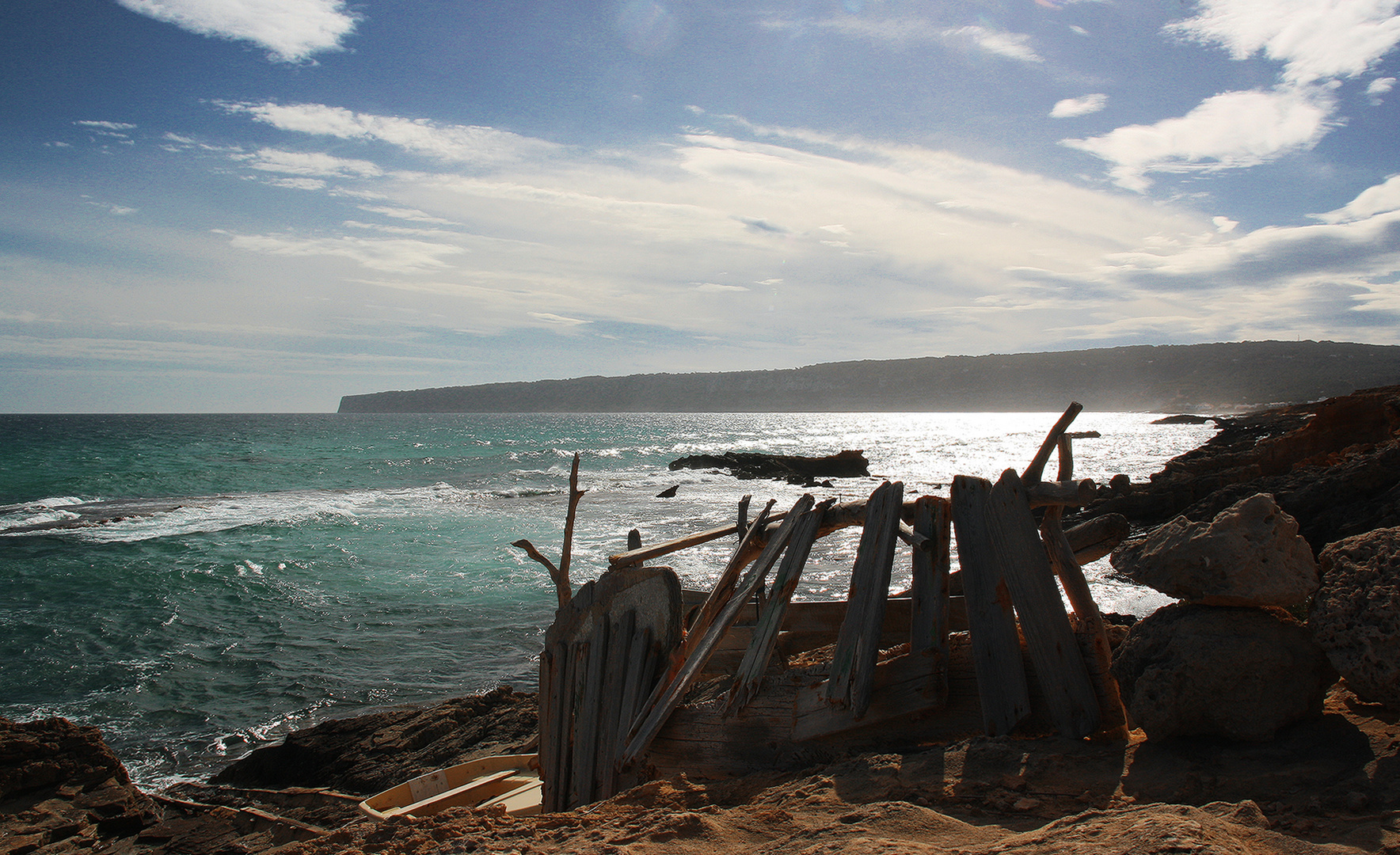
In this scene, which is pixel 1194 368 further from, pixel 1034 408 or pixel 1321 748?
pixel 1321 748

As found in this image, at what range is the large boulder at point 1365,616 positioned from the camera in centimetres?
306

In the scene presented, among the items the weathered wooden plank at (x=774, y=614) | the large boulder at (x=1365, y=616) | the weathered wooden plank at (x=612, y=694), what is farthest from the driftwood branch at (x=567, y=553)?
the large boulder at (x=1365, y=616)

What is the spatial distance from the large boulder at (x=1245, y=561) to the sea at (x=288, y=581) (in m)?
8.27

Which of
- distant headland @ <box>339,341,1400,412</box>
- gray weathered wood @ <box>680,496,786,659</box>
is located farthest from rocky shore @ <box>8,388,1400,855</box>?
distant headland @ <box>339,341,1400,412</box>

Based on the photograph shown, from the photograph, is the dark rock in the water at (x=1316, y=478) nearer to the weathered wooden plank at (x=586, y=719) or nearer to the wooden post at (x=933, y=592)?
the wooden post at (x=933, y=592)

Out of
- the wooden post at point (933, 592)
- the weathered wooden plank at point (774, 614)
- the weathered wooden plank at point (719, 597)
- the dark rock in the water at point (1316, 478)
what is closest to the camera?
the wooden post at point (933, 592)

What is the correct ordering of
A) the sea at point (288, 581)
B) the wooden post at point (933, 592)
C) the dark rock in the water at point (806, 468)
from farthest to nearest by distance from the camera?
the dark rock in the water at point (806, 468) → the sea at point (288, 581) → the wooden post at point (933, 592)

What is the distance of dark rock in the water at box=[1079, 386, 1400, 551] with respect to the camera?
1076 centimetres

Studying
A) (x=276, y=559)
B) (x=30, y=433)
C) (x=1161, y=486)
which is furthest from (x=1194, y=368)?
(x=30, y=433)

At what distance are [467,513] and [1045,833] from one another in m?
26.8

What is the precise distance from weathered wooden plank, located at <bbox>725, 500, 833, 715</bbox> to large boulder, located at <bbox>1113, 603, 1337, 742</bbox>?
185cm

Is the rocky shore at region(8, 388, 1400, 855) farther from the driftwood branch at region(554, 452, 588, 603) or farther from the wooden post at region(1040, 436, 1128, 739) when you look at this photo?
the driftwood branch at region(554, 452, 588, 603)

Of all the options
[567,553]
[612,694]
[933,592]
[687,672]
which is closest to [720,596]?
[687,672]

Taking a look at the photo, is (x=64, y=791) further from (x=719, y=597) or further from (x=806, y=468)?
(x=806, y=468)
